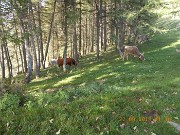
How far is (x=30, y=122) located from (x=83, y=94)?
3.70 metres

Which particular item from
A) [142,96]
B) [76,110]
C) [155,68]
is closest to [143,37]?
[155,68]

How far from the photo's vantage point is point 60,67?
32.5m

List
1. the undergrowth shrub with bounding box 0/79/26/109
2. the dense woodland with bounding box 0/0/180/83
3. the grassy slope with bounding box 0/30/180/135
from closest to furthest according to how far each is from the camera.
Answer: the grassy slope with bounding box 0/30/180/135, the undergrowth shrub with bounding box 0/79/26/109, the dense woodland with bounding box 0/0/180/83

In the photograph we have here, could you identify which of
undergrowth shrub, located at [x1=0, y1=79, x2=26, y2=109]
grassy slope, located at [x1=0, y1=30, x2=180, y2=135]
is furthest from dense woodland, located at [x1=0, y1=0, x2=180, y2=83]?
grassy slope, located at [x1=0, y1=30, x2=180, y2=135]

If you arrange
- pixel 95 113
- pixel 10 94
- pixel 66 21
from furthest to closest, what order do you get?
pixel 66 21, pixel 10 94, pixel 95 113

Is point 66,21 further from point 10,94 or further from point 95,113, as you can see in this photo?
point 95,113

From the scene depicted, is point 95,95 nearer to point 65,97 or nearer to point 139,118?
point 65,97

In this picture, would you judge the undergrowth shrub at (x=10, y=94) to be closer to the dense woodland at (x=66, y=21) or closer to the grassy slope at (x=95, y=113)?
the grassy slope at (x=95, y=113)

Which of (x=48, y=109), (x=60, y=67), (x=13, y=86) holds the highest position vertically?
(x=13, y=86)

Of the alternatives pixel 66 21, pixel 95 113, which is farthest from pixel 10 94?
pixel 66 21

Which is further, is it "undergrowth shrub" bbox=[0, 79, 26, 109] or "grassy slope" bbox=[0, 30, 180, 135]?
"undergrowth shrub" bbox=[0, 79, 26, 109]

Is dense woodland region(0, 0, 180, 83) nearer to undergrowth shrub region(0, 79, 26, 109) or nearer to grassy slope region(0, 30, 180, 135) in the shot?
undergrowth shrub region(0, 79, 26, 109)

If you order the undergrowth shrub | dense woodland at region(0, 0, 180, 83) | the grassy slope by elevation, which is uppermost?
dense woodland at region(0, 0, 180, 83)

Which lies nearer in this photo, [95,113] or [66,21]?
[95,113]
